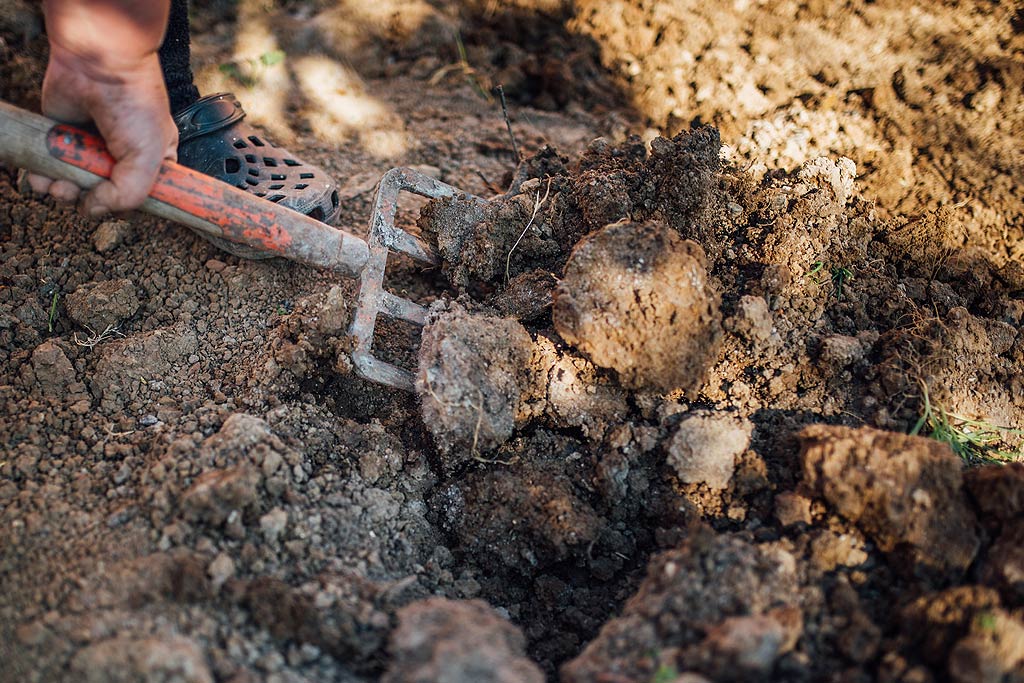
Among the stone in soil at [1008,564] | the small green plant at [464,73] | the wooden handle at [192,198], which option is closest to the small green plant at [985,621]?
the stone in soil at [1008,564]

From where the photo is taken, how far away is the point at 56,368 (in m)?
2.03

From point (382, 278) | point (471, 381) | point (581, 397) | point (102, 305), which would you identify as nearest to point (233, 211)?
point (382, 278)

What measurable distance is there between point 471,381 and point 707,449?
2.26ft

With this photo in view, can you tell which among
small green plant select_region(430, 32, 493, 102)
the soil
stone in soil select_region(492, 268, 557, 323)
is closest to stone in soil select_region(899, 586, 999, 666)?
the soil

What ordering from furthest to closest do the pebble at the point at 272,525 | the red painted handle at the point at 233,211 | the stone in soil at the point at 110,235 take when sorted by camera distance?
the stone in soil at the point at 110,235
the red painted handle at the point at 233,211
the pebble at the point at 272,525

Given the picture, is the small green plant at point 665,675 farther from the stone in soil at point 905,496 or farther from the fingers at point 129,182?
the fingers at point 129,182

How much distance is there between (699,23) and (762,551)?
98.5 inches

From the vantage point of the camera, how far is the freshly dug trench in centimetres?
188

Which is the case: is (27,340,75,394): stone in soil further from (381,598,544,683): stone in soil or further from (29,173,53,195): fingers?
(381,598,544,683): stone in soil

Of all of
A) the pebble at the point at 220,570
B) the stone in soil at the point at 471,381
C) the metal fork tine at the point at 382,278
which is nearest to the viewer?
the pebble at the point at 220,570

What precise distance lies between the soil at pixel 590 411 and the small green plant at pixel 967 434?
2cm

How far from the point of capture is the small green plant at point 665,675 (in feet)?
4.54

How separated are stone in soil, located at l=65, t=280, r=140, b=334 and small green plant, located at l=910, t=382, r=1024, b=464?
2.43 metres

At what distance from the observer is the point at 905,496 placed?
1553mm
